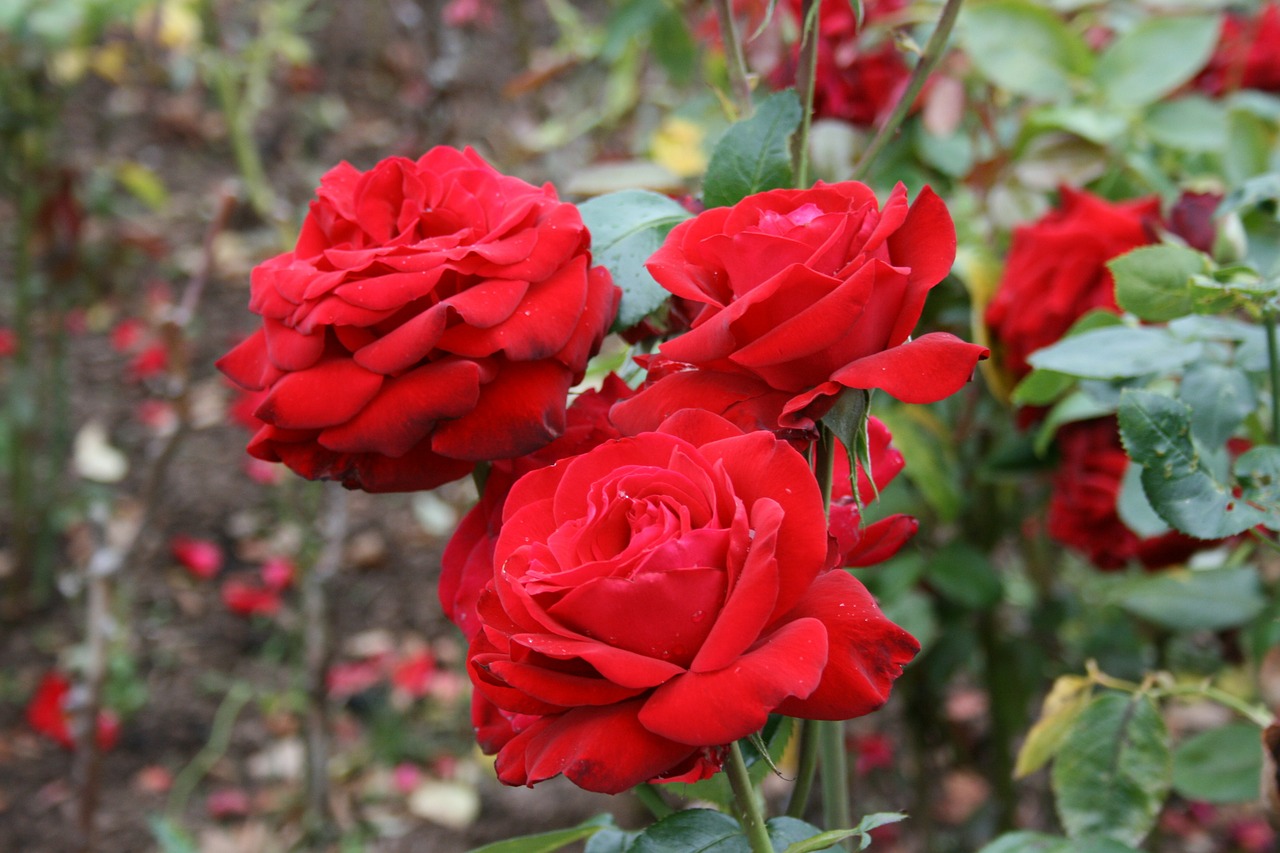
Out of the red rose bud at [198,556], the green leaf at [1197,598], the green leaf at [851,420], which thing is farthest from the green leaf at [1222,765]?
the red rose bud at [198,556]

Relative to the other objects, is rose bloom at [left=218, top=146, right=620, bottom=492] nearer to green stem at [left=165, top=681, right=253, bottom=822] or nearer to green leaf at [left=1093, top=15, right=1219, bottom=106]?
green leaf at [left=1093, top=15, right=1219, bottom=106]

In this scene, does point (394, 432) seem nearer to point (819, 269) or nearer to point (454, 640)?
point (819, 269)

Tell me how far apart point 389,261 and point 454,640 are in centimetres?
144

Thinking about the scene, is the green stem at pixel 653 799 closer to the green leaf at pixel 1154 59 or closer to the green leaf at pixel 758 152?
the green leaf at pixel 758 152

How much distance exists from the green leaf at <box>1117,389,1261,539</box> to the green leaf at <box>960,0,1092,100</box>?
51 centimetres

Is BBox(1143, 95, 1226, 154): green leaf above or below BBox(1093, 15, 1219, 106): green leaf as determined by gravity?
below

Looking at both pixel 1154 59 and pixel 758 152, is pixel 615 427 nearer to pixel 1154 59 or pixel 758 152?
pixel 758 152

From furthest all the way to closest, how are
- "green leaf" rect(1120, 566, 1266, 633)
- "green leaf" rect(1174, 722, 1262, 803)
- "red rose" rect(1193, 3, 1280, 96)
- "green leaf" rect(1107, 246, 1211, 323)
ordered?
"red rose" rect(1193, 3, 1280, 96) → "green leaf" rect(1120, 566, 1266, 633) → "green leaf" rect(1174, 722, 1262, 803) → "green leaf" rect(1107, 246, 1211, 323)

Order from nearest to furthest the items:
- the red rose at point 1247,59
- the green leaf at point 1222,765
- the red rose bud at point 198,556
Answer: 1. the green leaf at point 1222,765
2. the red rose at point 1247,59
3. the red rose bud at point 198,556

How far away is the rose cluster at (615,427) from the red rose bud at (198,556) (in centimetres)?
147

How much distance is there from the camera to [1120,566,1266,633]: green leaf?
2.80ft

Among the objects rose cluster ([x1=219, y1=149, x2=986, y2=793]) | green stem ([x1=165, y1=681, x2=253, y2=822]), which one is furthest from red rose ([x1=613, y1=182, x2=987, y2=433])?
green stem ([x1=165, y1=681, x2=253, y2=822])

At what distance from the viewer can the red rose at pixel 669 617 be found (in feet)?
0.94

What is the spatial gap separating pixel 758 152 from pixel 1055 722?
0.36 m
